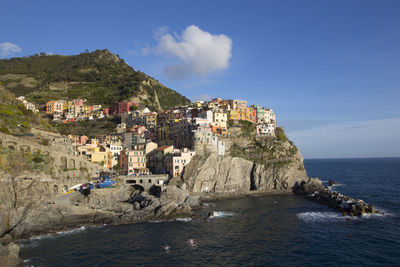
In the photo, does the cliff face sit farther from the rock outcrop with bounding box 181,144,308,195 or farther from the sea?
the sea

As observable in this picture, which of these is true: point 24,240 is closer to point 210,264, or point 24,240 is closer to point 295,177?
point 210,264

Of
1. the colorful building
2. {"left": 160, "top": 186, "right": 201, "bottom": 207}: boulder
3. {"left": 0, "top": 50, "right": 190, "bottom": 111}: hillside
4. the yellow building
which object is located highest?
{"left": 0, "top": 50, "right": 190, "bottom": 111}: hillside

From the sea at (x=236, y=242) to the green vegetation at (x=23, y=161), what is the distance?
56.2 feet

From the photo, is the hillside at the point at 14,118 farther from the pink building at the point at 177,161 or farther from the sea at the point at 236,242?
the pink building at the point at 177,161

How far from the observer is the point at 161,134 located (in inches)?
3538

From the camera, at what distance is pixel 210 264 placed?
100 ft

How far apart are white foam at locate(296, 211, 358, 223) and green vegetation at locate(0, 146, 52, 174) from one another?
52241mm

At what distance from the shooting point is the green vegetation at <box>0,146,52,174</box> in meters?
49.3

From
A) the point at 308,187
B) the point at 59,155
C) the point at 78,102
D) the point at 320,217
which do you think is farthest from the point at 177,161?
the point at 78,102

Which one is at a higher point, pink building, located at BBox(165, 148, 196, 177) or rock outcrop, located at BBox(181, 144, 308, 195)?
pink building, located at BBox(165, 148, 196, 177)

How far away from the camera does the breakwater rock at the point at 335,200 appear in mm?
50719

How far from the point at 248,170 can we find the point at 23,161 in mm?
54344

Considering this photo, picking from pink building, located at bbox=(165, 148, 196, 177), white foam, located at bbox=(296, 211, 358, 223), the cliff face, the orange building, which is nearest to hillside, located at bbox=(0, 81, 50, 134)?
pink building, located at bbox=(165, 148, 196, 177)

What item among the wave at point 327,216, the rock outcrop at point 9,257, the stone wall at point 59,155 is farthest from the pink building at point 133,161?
the rock outcrop at point 9,257
